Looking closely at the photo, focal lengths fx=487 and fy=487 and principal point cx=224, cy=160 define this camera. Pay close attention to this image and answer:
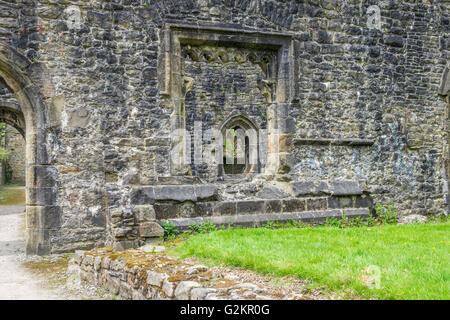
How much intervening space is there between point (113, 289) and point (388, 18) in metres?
8.15

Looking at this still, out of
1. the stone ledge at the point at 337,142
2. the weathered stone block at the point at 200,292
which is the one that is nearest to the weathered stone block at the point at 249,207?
the stone ledge at the point at 337,142

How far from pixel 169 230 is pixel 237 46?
3791 millimetres

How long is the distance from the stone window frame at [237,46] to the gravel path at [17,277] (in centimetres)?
287

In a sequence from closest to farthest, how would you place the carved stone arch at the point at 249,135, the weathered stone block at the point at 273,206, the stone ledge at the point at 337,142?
the weathered stone block at the point at 273,206
the stone ledge at the point at 337,142
the carved stone arch at the point at 249,135

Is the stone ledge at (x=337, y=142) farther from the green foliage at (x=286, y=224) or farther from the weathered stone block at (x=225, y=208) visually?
the weathered stone block at (x=225, y=208)

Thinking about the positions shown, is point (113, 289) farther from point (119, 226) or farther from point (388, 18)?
point (388, 18)

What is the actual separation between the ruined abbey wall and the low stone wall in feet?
3.69

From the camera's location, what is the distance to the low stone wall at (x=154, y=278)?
3.82m

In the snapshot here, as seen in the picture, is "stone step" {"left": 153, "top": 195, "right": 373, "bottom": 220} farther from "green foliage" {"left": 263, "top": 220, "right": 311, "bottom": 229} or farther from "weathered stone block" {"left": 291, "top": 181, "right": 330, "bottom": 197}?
"green foliage" {"left": 263, "top": 220, "right": 311, "bottom": 229}

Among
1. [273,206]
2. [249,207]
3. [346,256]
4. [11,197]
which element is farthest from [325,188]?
[11,197]

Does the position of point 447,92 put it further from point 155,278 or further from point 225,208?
point 155,278

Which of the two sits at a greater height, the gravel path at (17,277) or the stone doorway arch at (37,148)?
the stone doorway arch at (37,148)

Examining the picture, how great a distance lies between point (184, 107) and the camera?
8.82m

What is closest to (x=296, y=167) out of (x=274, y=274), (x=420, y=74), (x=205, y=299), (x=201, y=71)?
(x=420, y=74)
